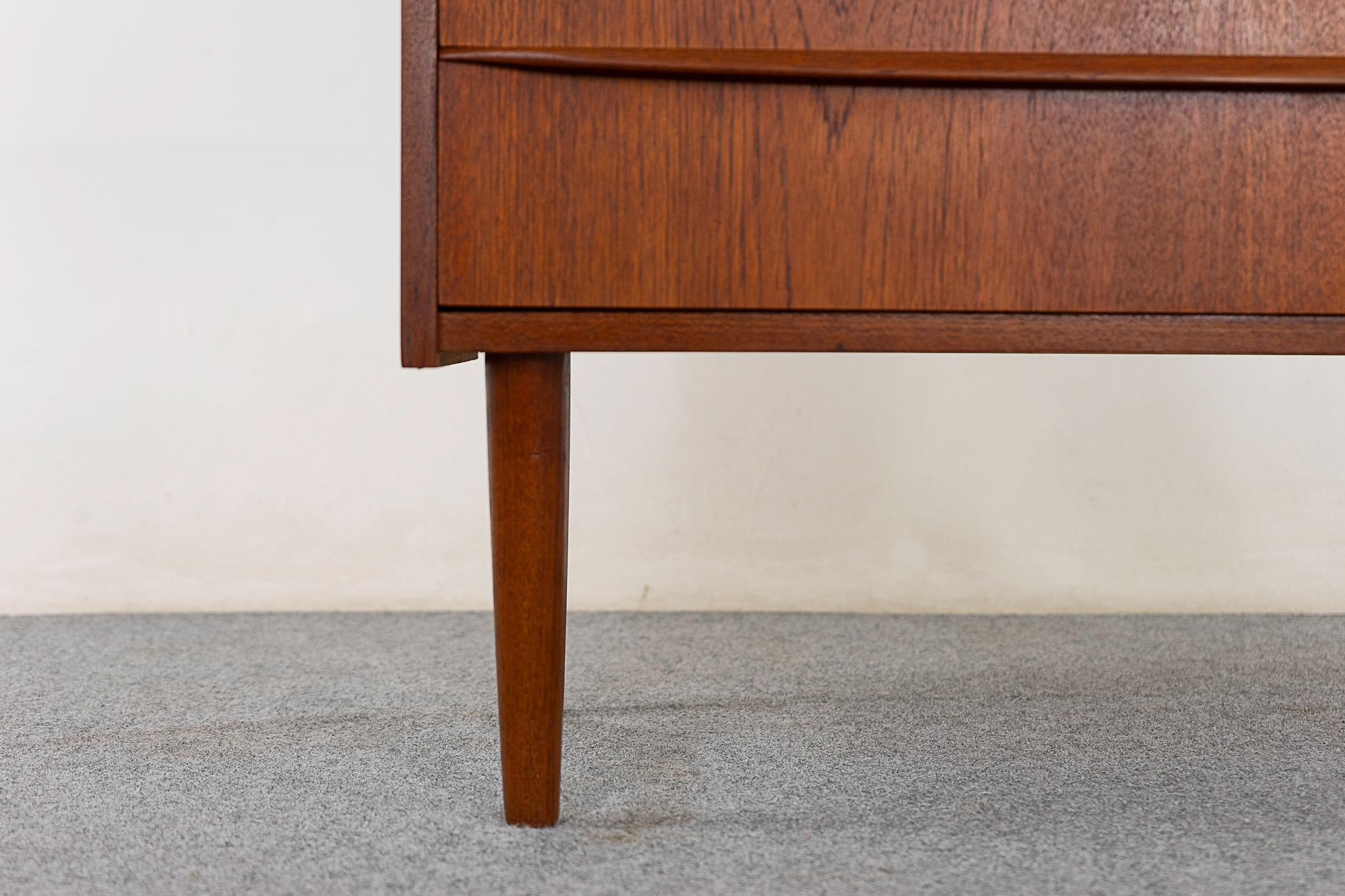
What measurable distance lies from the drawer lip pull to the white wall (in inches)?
35.2

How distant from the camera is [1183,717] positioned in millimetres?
1025

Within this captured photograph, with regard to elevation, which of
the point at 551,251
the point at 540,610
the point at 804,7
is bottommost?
the point at 540,610

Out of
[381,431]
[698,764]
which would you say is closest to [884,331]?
[698,764]

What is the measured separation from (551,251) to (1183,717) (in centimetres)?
69

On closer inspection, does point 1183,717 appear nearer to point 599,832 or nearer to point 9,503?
point 599,832

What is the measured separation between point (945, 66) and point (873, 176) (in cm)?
6

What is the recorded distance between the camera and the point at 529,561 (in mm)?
715

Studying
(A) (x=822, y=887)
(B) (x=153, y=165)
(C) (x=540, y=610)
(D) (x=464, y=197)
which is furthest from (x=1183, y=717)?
(B) (x=153, y=165)

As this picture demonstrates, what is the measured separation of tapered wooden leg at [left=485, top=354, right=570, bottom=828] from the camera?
2.28 ft

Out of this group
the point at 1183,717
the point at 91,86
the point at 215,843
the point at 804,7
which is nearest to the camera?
the point at 804,7

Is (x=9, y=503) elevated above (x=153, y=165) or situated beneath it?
situated beneath

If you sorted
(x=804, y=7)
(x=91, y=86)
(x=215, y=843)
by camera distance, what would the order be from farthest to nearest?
(x=91, y=86) → (x=215, y=843) → (x=804, y=7)

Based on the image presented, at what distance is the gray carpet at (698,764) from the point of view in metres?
0.70

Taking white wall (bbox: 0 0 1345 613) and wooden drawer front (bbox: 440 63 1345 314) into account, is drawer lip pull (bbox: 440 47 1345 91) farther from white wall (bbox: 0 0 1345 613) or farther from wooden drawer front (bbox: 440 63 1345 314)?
white wall (bbox: 0 0 1345 613)
